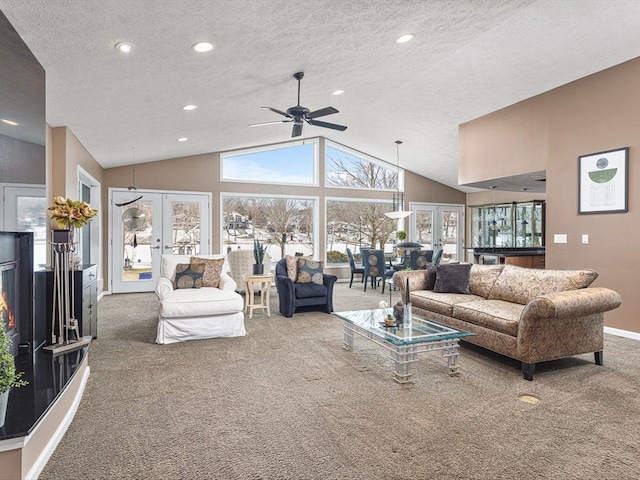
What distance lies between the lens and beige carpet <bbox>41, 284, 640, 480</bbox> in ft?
Result: 6.71

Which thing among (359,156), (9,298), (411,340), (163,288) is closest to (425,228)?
(359,156)

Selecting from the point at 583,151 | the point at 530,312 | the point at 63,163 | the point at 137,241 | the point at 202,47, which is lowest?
the point at 530,312

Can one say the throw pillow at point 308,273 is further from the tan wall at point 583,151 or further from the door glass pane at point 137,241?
the door glass pane at point 137,241

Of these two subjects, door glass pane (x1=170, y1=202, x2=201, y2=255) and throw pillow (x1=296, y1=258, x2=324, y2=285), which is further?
door glass pane (x1=170, y1=202, x2=201, y2=255)

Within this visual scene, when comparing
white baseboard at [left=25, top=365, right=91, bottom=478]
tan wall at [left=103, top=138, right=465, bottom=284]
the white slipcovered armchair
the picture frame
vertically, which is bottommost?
white baseboard at [left=25, top=365, right=91, bottom=478]

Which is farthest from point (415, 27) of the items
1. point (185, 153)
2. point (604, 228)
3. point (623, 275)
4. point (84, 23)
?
point (185, 153)

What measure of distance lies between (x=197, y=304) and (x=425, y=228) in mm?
7449

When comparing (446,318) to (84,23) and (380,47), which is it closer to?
Result: (380,47)

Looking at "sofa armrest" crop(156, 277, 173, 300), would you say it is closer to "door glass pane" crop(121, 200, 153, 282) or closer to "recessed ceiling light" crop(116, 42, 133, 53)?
"recessed ceiling light" crop(116, 42, 133, 53)

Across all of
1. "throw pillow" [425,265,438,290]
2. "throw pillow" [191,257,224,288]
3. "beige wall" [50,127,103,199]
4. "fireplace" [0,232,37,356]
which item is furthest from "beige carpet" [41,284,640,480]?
"beige wall" [50,127,103,199]

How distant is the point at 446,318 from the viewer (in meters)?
4.22

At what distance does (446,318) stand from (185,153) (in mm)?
6100

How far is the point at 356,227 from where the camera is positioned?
9953 millimetres

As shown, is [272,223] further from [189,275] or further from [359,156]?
[189,275]
